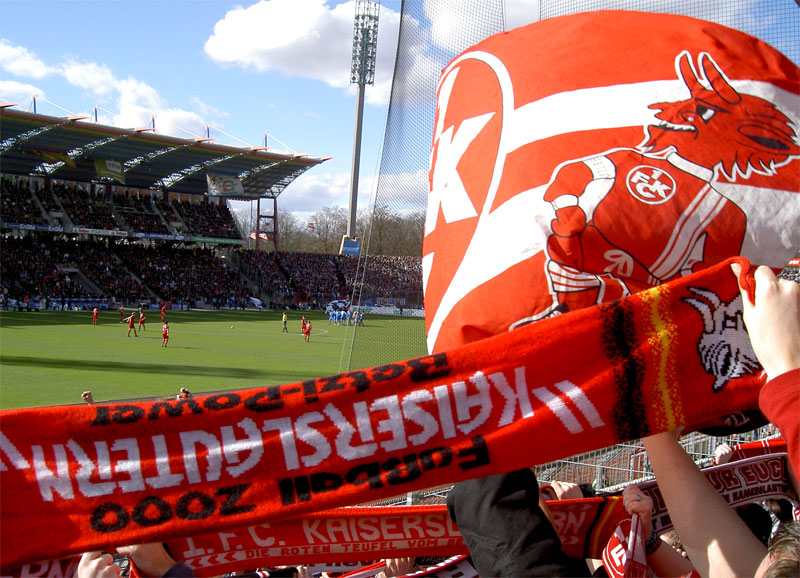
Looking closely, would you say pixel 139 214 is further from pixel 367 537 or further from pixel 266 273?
pixel 367 537

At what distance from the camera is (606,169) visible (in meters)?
1.81

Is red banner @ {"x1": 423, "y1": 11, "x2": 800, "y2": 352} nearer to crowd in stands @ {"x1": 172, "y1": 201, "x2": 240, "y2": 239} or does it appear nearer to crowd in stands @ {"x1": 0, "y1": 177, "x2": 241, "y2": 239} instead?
crowd in stands @ {"x1": 0, "y1": 177, "x2": 241, "y2": 239}

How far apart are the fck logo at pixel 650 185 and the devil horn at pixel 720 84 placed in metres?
0.35

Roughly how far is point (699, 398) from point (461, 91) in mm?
1217

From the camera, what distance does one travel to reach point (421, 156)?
371 cm

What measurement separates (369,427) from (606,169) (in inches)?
37.2

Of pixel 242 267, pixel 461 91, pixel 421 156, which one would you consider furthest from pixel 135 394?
pixel 242 267

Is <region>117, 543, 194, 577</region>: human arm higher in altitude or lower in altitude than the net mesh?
lower

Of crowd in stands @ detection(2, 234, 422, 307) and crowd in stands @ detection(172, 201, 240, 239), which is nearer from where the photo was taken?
crowd in stands @ detection(2, 234, 422, 307)

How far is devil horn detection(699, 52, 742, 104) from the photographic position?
1948 mm

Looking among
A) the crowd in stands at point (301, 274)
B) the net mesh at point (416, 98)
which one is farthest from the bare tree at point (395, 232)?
the crowd in stands at point (301, 274)

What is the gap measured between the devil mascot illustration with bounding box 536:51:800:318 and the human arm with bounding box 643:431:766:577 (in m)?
0.49

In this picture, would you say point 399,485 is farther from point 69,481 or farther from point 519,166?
point 519,166

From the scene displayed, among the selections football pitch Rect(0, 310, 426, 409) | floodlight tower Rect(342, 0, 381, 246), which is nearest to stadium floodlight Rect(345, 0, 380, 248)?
floodlight tower Rect(342, 0, 381, 246)
